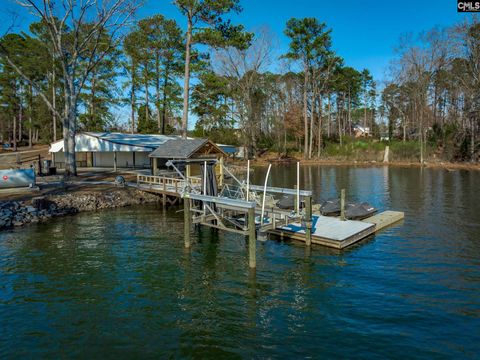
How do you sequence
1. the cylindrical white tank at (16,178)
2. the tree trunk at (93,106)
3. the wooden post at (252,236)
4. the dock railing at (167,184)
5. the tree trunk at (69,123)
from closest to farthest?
the wooden post at (252,236)
the dock railing at (167,184)
the cylindrical white tank at (16,178)
the tree trunk at (69,123)
the tree trunk at (93,106)

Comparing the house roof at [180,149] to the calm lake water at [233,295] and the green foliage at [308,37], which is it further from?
the green foliage at [308,37]

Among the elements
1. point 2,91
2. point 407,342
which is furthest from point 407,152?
point 2,91

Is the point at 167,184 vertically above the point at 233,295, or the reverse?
the point at 167,184

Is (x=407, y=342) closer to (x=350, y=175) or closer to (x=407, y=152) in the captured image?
(x=350, y=175)

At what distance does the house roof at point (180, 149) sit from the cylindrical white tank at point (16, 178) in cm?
840

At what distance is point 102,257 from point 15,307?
13.3 ft

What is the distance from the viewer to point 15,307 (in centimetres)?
969

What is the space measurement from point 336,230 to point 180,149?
1219 cm

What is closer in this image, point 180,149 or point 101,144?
point 180,149

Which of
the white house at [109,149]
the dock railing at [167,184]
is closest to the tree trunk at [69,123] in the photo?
the white house at [109,149]

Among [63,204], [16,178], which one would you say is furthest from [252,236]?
[16,178]

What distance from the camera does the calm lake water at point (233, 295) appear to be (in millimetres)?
7859

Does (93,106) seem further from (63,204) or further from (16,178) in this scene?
(63,204)

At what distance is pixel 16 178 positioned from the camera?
24016mm
